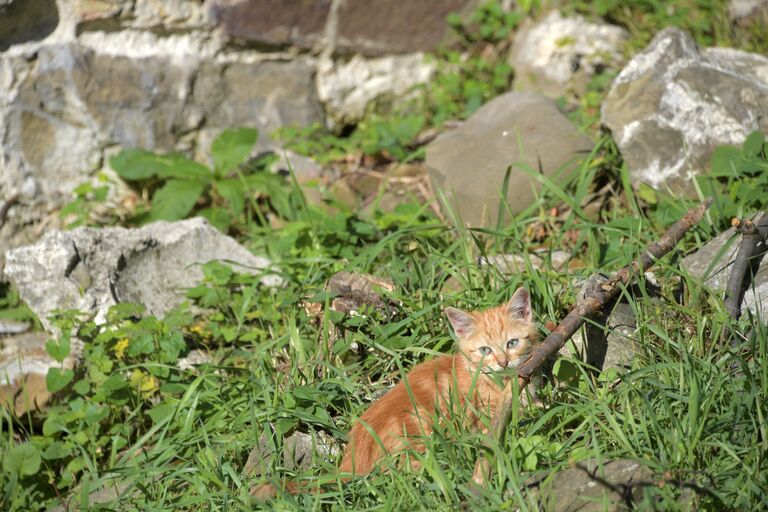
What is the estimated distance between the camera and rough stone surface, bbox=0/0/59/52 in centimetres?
463

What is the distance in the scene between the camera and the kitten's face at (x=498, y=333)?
3029 mm

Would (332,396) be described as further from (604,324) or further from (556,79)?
(556,79)

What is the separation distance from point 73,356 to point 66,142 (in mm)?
1660

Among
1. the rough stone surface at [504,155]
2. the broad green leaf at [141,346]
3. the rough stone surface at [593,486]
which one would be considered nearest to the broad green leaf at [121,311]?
the broad green leaf at [141,346]

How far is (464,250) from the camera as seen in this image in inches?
145

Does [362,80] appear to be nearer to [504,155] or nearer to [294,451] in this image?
[504,155]

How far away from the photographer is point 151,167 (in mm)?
4840

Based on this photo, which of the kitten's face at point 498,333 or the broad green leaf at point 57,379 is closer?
the kitten's face at point 498,333

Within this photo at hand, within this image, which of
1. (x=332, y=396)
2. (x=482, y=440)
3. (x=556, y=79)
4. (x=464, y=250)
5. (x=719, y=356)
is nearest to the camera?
(x=482, y=440)

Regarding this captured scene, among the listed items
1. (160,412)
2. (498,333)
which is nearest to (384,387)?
(498,333)

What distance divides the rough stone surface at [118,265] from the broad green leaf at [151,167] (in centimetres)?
53

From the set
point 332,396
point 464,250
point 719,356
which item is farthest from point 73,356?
point 719,356

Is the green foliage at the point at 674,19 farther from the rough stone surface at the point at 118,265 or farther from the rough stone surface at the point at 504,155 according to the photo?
the rough stone surface at the point at 118,265

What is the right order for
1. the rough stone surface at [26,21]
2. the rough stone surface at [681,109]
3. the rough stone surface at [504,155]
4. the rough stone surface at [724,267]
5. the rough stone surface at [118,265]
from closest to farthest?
1. the rough stone surface at [724,267]
2. the rough stone surface at [118,265]
3. the rough stone surface at [681,109]
4. the rough stone surface at [504,155]
5. the rough stone surface at [26,21]
